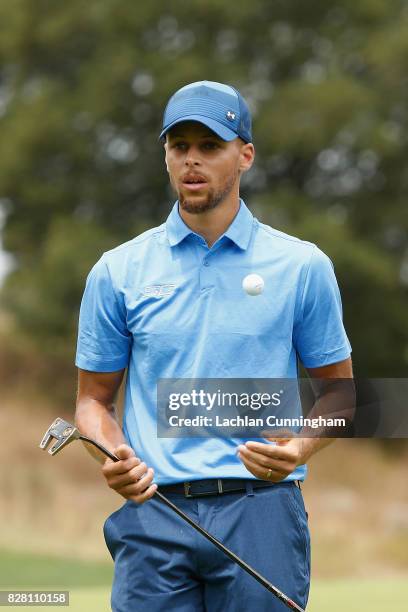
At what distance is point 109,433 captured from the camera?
393 centimetres

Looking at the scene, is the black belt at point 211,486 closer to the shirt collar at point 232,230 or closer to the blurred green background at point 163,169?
the shirt collar at point 232,230

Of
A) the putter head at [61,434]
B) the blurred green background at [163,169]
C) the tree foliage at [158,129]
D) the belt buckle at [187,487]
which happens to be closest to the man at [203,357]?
the belt buckle at [187,487]

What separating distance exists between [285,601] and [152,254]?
44.3 inches

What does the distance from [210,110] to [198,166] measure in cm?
18

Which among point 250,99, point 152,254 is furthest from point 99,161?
point 152,254

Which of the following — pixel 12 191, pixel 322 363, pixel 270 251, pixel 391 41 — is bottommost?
pixel 322 363

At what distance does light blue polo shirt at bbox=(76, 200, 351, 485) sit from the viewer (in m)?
3.78

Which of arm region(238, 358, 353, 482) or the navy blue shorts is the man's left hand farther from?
the navy blue shorts

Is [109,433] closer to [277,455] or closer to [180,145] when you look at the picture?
[277,455]

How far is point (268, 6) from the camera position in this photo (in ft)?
80.9

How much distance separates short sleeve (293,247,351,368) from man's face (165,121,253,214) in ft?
1.18

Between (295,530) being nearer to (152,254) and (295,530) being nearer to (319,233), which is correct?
(152,254)

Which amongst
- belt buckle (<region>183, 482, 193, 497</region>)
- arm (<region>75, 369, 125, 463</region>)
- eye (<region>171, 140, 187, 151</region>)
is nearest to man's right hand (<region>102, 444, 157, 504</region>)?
belt buckle (<region>183, 482, 193, 497</region>)

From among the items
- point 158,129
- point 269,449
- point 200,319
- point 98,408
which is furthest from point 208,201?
point 158,129
